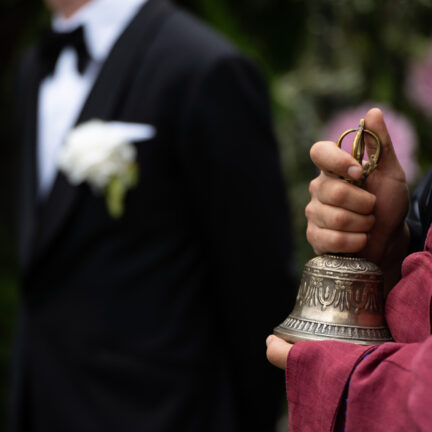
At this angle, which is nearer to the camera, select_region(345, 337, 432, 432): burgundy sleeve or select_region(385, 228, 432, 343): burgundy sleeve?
select_region(345, 337, 432, 432): burgundy sleeve

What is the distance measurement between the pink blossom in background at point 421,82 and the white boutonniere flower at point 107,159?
2111 millimetres

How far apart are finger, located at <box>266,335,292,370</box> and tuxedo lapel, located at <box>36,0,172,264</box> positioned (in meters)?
1.23

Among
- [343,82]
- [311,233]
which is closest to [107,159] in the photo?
[311,233]

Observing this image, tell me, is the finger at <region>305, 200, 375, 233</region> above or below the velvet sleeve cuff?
above

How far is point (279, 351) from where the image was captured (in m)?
1.00

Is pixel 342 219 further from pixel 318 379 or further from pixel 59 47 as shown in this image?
pixel 59 47

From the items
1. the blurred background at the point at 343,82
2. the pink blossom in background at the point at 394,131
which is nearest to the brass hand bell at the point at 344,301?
the pink blossom in background at the point at 394,131

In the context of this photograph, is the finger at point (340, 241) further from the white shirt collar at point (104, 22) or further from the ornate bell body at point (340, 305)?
the white shirt collar at point (104, 22)

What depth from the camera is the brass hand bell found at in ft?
3.31

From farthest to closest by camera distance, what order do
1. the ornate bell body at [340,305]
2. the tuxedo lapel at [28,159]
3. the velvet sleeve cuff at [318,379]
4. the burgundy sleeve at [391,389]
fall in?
the tuxedo lapel at [28,159], the ornate bell body at [340,305], the velvet sleeve cuff at [318,379], the burgundy sleeve at [391,389]

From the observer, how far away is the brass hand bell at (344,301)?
39.7 inches

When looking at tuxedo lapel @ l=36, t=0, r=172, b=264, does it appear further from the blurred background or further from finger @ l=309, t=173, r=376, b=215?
the blurred background

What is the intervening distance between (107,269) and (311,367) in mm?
1256

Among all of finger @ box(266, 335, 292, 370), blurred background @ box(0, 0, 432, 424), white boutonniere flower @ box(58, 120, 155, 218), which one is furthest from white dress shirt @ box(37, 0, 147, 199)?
blurred background @ box(0, 0, 432, 424)
